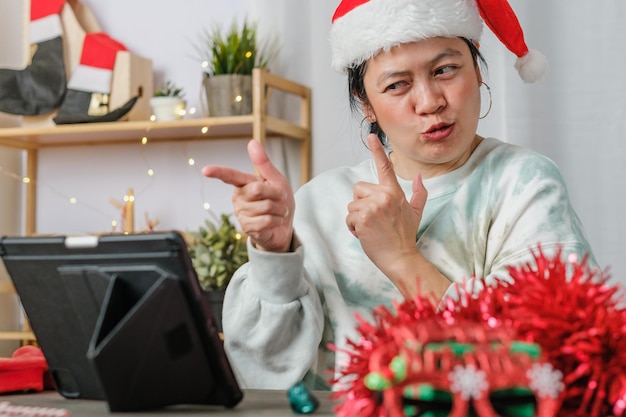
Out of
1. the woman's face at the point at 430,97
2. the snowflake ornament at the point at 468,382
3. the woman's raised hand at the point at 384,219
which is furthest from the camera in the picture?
the woman's face at the point at 430,97

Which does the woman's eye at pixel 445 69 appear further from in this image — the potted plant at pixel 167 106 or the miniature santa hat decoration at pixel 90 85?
the miniature santa hat decoration at pixel 90 85

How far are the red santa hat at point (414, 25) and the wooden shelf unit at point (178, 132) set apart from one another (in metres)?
0.79

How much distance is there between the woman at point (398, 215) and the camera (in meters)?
1.19

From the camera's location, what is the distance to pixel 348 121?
2.34 m

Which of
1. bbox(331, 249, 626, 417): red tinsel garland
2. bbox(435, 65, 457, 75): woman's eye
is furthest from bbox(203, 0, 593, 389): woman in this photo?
bbox(331, 249, 626, 417): red tinsel garland

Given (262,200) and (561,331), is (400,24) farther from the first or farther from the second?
(561,331)

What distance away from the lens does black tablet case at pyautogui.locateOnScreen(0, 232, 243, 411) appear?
2.47 ft

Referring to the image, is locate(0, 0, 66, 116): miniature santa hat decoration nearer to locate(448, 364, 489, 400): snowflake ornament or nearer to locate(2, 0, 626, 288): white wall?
locate(2, 0, 626, 288): white wall

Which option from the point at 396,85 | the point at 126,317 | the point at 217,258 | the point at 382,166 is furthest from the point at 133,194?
the point at 126,317

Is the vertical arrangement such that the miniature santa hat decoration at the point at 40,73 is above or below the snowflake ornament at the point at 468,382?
above

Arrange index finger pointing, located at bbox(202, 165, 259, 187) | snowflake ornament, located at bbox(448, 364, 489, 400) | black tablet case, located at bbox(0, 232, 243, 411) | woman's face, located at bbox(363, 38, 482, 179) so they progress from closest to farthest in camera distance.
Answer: snowflake ornament, located at bbox(448, 364, 489, 400)
black tablet case, located at bbox(0, 232, 243, 411)
index finger pointing, located at bbox(202, 165, 259, 187)
woman's face, located at bbox(363, 38, 482, 179)

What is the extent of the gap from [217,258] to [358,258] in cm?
91

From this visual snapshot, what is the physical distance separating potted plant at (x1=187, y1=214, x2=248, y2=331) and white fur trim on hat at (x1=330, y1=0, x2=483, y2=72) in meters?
0.90

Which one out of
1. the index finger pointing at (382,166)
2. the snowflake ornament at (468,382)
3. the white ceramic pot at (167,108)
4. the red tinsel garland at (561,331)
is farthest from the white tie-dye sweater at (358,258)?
the white ceramic pot at (167,108)
